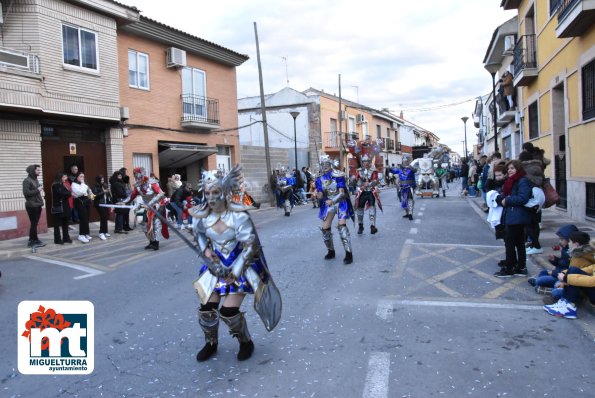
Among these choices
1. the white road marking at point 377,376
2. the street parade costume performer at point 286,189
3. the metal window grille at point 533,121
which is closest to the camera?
the white road marking at point 377,376

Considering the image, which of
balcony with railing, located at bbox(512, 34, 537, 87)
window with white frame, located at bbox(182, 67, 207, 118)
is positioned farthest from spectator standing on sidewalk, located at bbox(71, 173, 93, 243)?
balcony with railing, located at bbox(512, 34, 537, 87)

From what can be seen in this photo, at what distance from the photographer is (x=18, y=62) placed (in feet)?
41.7

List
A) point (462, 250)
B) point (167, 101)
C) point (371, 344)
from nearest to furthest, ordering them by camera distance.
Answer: point (371, 344) < point (462, 250) < point (167, 101)

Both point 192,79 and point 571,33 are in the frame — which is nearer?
point 571,33

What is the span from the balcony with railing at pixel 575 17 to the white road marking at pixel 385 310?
8620mm

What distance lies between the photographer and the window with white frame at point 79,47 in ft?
47.8

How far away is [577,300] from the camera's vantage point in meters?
5.33

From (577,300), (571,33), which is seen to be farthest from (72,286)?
(571,33)

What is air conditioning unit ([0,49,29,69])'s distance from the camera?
12.3 m

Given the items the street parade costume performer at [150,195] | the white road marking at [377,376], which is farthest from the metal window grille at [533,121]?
the white road marking at [377,376]

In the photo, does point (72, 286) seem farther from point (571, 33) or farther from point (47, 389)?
point (571, 33)

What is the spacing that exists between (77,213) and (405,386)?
418 inches

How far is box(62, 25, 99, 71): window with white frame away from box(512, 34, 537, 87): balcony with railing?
14.8 m

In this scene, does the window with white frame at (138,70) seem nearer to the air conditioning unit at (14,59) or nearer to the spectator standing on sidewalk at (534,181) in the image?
the air conditioning unit at (14,59)
